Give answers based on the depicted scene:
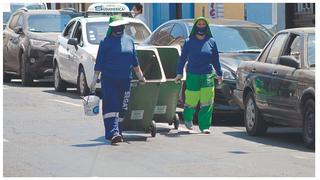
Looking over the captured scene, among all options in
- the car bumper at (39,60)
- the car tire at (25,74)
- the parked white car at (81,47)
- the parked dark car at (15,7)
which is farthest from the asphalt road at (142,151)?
the parked dark car at (15,7)

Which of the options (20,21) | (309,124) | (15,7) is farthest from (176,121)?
(15,7)

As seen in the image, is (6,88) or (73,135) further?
(6,88)

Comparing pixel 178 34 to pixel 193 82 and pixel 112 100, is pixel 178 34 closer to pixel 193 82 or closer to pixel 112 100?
pixel 193 82

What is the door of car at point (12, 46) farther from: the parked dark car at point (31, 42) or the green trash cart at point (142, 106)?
the green trash cart at point (142, 106)

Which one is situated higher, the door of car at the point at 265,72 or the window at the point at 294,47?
the window at the point at 294,47

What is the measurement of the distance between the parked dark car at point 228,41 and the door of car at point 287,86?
187 centimetres

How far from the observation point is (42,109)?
16469mm

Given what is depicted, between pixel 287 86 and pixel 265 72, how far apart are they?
81 centimetres

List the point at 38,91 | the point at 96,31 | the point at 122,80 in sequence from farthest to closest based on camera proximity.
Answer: the point at 38,91 → the point at 96,31 → the point at 122,80

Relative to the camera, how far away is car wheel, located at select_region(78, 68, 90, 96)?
18.5 m

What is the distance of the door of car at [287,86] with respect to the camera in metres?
11.8

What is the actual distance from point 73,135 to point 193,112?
177cm
